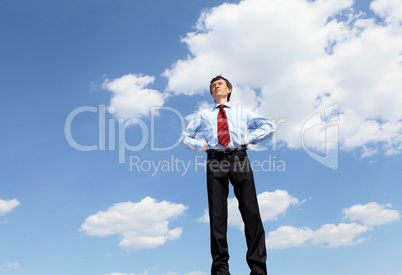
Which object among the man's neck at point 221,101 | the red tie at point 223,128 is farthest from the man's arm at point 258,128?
the man's neck at point 221,101

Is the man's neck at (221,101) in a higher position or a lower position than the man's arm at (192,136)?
higher

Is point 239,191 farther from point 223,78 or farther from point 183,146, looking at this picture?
point 223,78

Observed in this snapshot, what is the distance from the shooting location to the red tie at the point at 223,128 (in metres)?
7.19

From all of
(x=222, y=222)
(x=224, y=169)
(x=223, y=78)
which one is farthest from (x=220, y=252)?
(x=223, y=78)

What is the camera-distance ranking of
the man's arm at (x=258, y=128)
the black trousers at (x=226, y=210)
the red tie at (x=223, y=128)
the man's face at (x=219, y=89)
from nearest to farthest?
1. the black trousers at (x=226, y=210)
2. the red tie at (x=223, y=128)
3. the man's arm at (x=258, y=128)
4. the man's face at (x=219, y=89)

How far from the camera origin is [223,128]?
731 centimetres

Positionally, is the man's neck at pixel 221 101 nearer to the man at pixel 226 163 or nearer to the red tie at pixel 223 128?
the man at pixel 226 163

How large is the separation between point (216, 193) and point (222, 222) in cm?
58

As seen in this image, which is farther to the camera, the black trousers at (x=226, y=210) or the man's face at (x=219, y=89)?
the man's face at (x=219, y=89)

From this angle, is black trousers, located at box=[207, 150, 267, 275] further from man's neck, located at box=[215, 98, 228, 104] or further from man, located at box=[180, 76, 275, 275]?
man's neck, located at box=[215, 98, 228, 104]

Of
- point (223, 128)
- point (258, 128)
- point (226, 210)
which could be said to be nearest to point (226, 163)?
point (223, 128)

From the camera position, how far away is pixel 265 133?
739 centimetres

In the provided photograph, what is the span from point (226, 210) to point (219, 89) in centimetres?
266

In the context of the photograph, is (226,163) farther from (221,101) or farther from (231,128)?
(221,101)
